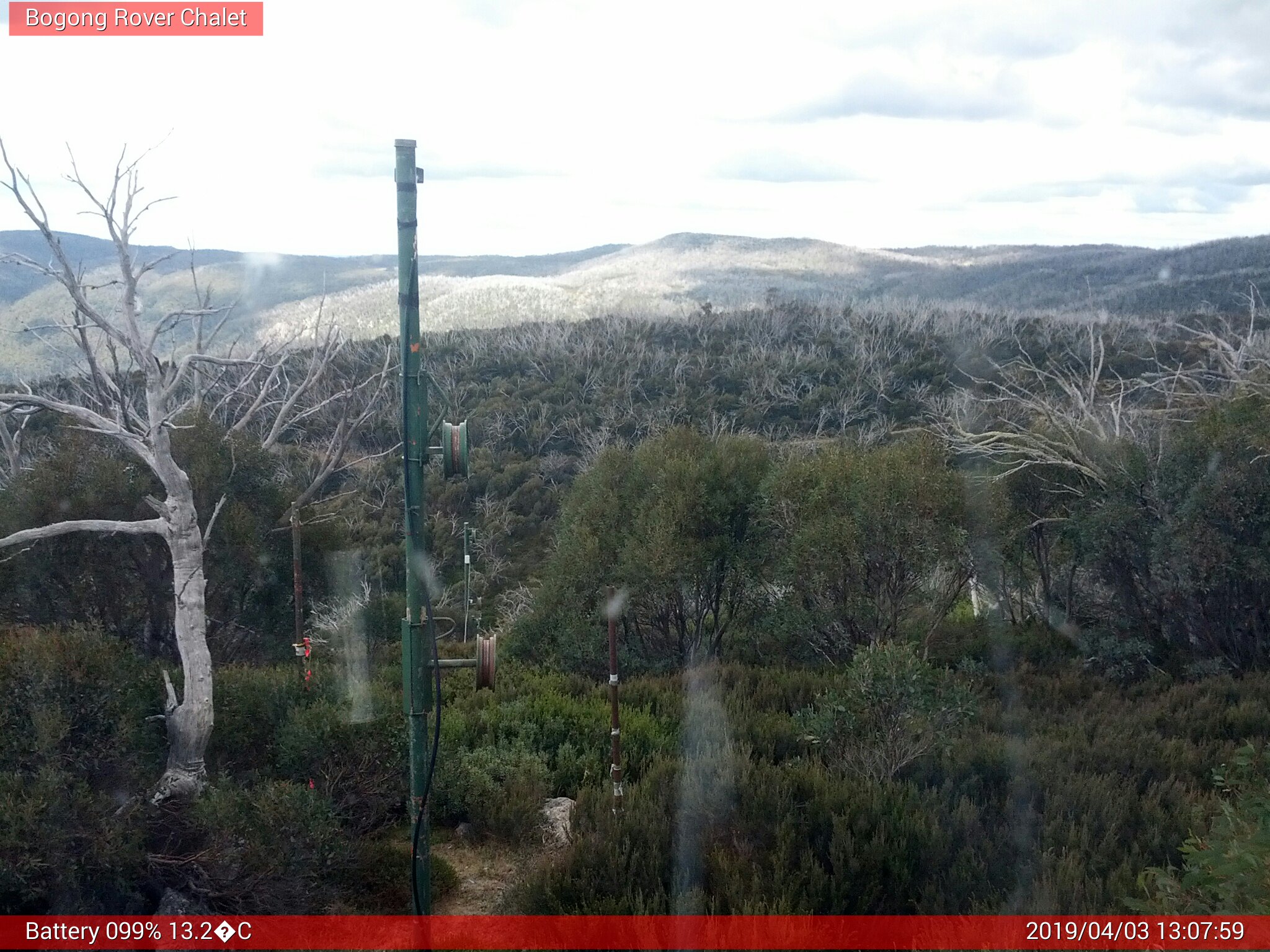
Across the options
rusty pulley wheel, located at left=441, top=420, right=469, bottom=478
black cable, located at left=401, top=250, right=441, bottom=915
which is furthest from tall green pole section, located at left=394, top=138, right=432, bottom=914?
rusty pulley wheel, located at left=441, top=420, right=469, bottom=478

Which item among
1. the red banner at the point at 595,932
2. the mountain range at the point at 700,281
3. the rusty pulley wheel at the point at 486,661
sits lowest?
the red banner at the point at 595,932

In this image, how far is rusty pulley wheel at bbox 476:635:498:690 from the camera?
4465 millimetres

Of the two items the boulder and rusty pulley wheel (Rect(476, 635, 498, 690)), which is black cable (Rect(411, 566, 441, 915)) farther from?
the boulder

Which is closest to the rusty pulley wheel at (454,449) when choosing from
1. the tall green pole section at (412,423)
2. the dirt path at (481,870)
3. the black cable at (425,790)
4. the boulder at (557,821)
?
the tall green pole section at (412,423)

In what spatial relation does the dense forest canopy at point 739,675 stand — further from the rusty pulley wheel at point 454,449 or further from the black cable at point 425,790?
the rusty pulley wheel at point 454,449

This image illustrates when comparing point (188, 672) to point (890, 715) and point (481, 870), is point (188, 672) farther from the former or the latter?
point (890, 715)

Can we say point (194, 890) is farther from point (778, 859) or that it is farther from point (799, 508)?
point (799, 508)

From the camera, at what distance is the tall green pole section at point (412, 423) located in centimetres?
446

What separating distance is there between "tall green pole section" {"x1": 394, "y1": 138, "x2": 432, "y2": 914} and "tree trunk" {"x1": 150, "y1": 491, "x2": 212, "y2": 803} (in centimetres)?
217

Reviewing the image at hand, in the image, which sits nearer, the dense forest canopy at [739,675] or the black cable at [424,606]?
the black cable at [424,606]

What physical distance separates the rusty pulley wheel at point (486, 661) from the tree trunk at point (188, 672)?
7.93 feet

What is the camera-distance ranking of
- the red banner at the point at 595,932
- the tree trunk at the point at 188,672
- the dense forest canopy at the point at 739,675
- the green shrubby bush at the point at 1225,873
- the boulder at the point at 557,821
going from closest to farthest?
1. the green shrubby bush at the point at 1225,873
2. the red banner at the point at 595,932
3. the dense forest canopy at the point at 739,675
4. the tree trunk at the point at 188,672
5. the boulder at the point at 557,821

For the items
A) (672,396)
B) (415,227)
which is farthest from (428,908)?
(672,396)

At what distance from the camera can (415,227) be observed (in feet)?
14.7
